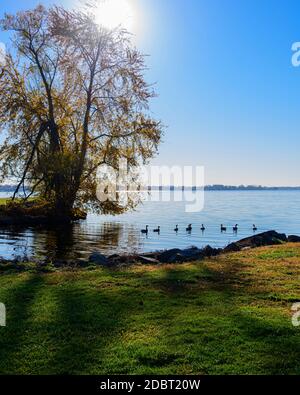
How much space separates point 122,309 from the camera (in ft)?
30.8

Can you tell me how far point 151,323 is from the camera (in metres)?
8.47

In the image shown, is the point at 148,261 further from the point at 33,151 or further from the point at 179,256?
the point at 33,151

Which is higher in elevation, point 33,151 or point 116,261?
point 33,151

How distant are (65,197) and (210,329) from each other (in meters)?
26.8

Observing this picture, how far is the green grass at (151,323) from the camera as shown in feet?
21.9

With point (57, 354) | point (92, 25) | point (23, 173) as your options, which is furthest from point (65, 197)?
point (57, 354)

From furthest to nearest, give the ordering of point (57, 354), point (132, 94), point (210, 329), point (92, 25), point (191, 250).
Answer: point (132, 94) < point (92, 25) < point (191, 250) < point (210, 329) < point (57, 354)

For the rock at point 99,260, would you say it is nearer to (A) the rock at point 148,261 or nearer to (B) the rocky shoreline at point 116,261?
(B) the rocky shoreline at point 116,261

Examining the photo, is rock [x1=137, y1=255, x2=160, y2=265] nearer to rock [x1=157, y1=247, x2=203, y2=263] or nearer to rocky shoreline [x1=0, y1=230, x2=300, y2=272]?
rocky shoreline [x1=0, y1=230, x2=300, y2=272]

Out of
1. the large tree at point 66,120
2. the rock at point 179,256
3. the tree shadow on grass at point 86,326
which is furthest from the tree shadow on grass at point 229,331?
the large tree at point 66,120

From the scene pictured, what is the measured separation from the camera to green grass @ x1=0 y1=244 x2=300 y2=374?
263 inches

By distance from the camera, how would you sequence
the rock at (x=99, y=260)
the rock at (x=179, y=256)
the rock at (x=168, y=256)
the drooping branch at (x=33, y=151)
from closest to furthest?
the rock at (x=99, y=260) < the rock at (x=179, y=256) < the rock at (x=168, y=256) < the drooping branch at (x=33, y=151)

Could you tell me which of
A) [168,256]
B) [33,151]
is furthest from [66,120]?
[168,256]
